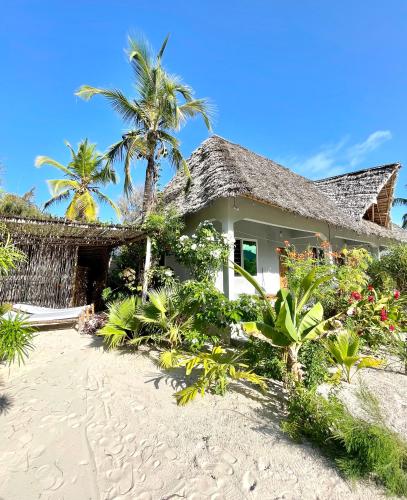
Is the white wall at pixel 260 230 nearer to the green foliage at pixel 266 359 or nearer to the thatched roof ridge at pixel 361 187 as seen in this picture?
the thatched roof ridge at pixel 361 187

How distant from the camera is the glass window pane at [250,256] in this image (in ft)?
31.6

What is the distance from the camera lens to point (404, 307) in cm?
700

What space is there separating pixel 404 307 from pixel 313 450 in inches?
235

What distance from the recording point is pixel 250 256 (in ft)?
32.3

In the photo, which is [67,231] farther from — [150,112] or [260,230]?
[260,230]

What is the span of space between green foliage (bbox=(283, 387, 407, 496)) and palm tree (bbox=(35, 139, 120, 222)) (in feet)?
44.2

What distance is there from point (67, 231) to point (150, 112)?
482 centimetres

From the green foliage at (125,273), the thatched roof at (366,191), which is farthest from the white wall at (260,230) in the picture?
the thatched roof at (366,191)

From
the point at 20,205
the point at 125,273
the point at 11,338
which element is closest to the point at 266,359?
the point at 11,338

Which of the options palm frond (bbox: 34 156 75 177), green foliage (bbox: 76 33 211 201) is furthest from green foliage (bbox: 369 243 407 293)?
palm frond (bbox: 34 156 75 177)

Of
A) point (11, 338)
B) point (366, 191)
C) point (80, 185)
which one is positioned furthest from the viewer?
point (80, 185)

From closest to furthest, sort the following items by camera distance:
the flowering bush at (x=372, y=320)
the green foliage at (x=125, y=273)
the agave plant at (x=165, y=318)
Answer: the flowering bush at (x=372, y=320) → the agave plant at (x=165, y=318) → the green foliage at (x=125, y=273)

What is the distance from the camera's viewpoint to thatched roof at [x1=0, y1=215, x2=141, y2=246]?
6.02m

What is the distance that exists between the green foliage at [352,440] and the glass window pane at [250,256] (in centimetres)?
659
